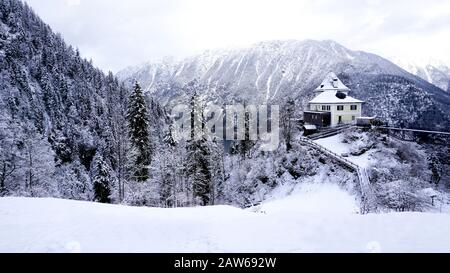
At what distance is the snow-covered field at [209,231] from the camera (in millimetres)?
9898

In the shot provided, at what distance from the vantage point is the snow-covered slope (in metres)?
9.90

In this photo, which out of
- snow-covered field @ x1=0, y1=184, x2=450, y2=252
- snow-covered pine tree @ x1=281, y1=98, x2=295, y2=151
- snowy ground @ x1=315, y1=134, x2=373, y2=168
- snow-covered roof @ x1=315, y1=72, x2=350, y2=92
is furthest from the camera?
snow-covered roof @ x1=315, y1=72, x2=350, y2=92

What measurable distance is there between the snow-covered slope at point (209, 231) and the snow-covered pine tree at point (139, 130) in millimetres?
25539

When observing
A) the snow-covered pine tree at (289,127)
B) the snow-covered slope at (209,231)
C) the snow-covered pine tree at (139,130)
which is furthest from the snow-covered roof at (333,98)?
the snow-covered slope at (209,231)

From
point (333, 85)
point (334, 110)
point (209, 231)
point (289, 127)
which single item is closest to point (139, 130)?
point (289, 127)

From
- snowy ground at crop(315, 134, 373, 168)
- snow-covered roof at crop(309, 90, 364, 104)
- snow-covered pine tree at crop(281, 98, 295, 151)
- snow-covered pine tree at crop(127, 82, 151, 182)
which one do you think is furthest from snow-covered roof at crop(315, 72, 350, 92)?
snow-covered pine tree at crop(127, 82, 151, 182)

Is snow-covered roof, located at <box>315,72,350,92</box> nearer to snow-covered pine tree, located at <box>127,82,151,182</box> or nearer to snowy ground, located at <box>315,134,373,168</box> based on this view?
snowy ground, located at <box>315,134,373,168</box>

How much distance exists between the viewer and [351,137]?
43.3 meters

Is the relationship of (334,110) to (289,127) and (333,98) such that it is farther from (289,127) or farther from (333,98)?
(289,127)

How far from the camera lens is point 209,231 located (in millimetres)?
11578

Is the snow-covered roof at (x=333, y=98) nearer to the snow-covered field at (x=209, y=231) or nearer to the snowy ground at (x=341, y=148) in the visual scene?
the snowy ground at (x=341, y=148)

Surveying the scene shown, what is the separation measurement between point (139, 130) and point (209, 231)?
3179cm

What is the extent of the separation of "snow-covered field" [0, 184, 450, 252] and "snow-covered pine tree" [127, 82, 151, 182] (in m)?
25.4
